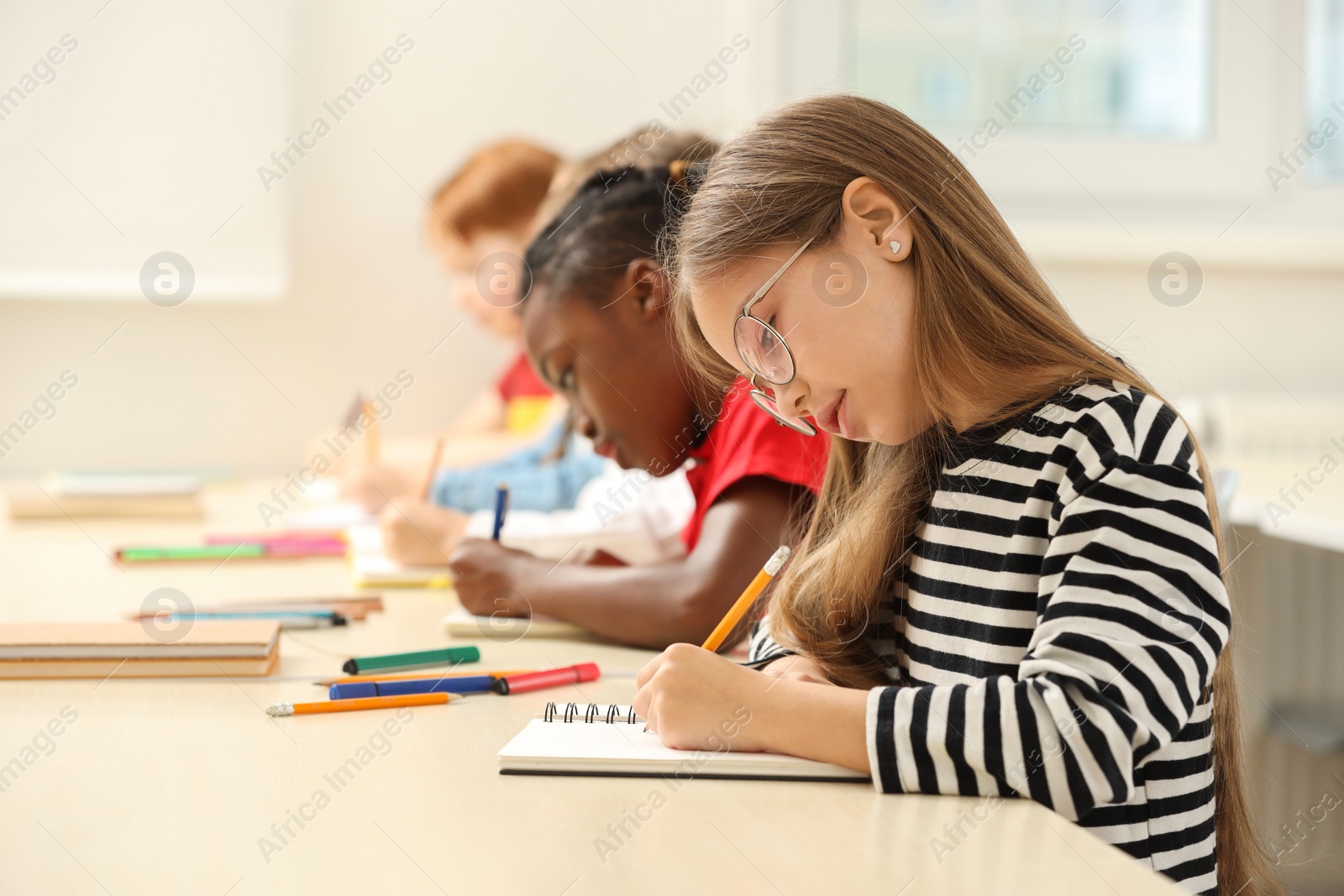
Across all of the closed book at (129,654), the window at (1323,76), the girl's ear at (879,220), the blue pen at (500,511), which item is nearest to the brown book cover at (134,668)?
the closed book at (129,654)

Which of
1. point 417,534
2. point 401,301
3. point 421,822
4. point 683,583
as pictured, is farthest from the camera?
point 401,301

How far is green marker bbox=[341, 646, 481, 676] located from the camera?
0.87 m

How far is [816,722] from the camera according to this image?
2.04ft

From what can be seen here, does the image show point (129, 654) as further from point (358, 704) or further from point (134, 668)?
point (358, 704)

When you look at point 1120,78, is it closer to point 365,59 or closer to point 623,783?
point 365,59

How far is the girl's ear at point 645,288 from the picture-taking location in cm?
108

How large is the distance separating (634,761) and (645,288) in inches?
22.4

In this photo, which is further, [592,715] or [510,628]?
[510,628]

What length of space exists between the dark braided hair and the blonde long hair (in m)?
0.33

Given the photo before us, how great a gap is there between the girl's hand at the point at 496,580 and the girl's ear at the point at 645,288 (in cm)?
25

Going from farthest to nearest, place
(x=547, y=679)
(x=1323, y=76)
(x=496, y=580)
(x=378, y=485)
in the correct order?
1. (x=1323, y=76)
2. (x=378, y=485)
3. (x=496, y=580)
4. (x=547, y=679)

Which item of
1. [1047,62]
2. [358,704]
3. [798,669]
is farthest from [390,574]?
[1047,62]

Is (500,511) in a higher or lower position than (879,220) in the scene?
lower

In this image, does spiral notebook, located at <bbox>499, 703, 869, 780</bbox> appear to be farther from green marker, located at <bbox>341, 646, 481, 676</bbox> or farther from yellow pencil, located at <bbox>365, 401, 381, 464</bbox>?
yellow pencil, located at <bbox>365, 401, 381, 464</bbox>
